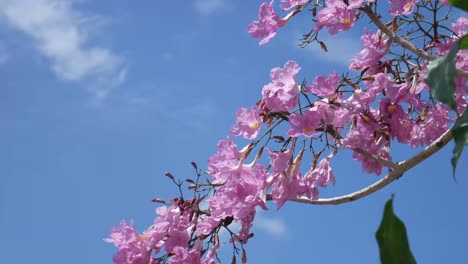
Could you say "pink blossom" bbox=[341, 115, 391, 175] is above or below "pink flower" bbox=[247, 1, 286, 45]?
below

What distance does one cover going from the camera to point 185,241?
2682 millimetres

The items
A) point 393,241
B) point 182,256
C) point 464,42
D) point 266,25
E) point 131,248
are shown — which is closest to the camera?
point 393,241

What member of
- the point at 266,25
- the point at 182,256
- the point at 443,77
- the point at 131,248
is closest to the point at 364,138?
the point at 266,25

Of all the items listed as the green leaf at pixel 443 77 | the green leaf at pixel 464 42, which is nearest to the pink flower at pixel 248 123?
the green leaf at pixel 464 42

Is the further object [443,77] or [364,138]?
[364,138]

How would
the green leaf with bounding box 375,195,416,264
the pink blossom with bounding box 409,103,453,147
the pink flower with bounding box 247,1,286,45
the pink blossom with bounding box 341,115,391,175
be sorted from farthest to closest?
1. the pink blossom with bounding box 409,103,453,147
2. the pink flower with bounding box 247,1,286,45
3. the pink blossom with bounding box 341,115,391,175
4. the green leaf with bounding box 375,195,416,264

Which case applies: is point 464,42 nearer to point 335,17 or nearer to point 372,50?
point 335,17

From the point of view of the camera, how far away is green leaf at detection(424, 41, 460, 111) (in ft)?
2.98

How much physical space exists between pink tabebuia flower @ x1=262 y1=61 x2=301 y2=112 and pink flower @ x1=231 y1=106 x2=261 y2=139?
56 millimetres

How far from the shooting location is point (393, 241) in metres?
0.86

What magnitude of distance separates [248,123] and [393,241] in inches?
68.9

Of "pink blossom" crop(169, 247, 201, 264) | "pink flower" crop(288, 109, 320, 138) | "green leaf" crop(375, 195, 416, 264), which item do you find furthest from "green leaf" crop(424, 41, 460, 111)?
"pink blossom" crop(169, 247, 201, 264)

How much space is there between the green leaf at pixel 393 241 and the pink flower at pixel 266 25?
2010mm

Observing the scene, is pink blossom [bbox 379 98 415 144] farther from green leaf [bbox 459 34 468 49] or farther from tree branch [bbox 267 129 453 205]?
green leaf [bbox 459 34 468 49]
